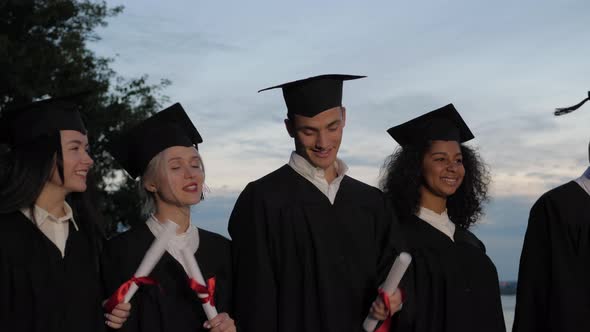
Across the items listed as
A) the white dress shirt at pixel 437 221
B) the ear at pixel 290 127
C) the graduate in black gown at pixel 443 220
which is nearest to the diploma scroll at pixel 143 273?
the ear at pixel 290 127

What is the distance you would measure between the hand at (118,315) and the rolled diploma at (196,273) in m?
0.38

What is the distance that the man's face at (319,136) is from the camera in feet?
17.8

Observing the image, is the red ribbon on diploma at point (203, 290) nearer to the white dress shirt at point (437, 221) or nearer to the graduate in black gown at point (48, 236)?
the graduate in black gown at point (48, 236)

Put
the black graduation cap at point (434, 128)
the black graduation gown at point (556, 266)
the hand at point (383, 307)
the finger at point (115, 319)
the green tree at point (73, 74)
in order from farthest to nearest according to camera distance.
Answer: the green tree at point (73, 74), the black graduation cap at point (434, 128), the black graduation gown at point (556, 266), the hand at point (383, 307), the finger at point (115, 319)

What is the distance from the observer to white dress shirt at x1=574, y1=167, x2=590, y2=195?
5965mm

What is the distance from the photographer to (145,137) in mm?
5582

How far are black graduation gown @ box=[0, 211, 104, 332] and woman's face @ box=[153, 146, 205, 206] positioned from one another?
579 mm

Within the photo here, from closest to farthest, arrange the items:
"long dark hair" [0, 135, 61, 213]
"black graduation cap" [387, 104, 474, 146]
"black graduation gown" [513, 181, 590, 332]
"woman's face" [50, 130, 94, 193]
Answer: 1. "long dark hair" [0, 135, 61, 213]
2. "woman's face" [50, 130, 94, 193]
3. "black graduation gown" [513, 181, 590, 332]
4. "black graduation cap" [387, 104, 474, 146]

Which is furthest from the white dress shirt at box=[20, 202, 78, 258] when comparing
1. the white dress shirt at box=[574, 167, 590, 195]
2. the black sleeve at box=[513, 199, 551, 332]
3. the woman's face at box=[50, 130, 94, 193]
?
the white dress shirt at box=[574, 167, 590, 195]

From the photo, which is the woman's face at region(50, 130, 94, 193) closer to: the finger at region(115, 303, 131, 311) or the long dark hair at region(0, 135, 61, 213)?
the long dark hair at region(0, 135, 61, 213)

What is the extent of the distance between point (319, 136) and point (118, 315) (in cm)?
155

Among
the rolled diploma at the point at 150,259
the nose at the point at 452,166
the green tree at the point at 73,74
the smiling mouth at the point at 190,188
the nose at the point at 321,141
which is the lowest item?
the rolled diploma at the point at 150,259

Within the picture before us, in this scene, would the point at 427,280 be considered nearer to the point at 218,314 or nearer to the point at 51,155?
the point at 218,314

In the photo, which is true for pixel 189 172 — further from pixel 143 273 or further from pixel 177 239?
pixel 143 273
